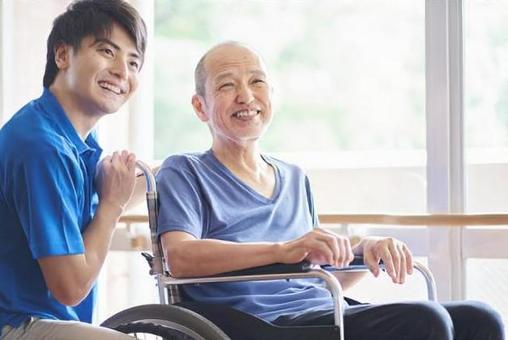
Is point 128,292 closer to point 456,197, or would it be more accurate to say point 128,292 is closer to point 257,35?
point 257,35

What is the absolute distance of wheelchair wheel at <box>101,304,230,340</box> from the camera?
1.70 meters

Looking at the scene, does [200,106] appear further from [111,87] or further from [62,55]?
[62,55]

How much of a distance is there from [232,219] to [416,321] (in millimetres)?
521

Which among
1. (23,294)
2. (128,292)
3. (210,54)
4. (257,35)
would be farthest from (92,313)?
(257,35)

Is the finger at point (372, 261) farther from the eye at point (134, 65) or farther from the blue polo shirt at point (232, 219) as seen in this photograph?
the eye at point (134, 65)

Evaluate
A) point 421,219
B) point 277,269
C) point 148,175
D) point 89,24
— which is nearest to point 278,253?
point 277,269

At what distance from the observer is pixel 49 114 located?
77.3 inches

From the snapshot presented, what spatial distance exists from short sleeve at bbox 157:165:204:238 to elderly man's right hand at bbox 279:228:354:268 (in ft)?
0.87

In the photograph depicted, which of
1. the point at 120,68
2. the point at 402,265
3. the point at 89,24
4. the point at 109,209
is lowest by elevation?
the point at 402,265

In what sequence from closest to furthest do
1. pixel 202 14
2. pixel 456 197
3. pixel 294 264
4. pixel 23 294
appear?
pixel 294 264 < pixel 23 294 < pixel 456 197 < pixel 202 14

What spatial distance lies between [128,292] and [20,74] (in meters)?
0.88

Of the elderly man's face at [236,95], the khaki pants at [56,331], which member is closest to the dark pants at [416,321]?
the khaki pants at [56,331]

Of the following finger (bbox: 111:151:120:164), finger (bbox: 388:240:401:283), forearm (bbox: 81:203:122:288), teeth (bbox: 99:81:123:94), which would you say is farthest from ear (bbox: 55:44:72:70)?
finger (bbox: 388:240:401:283)

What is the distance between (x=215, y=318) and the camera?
1827 mm
